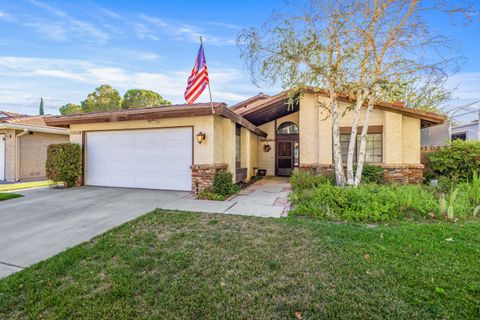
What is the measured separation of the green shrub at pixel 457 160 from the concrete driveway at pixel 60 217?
10.1 meters

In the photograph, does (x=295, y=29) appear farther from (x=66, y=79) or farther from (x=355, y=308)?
(x=66, y=79)

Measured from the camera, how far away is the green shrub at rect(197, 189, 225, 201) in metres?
7.31

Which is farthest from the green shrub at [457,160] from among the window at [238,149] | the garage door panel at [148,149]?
the garage door panel at [148,149]

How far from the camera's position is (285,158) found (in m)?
14.9

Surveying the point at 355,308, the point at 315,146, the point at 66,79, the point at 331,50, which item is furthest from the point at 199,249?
the point at 66,79

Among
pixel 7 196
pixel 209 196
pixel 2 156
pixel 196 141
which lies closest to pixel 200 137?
pixel 196 141

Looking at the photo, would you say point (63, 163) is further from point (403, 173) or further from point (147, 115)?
point (403, 173)

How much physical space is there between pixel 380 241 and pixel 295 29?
6.71 metres

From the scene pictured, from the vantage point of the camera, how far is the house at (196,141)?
819 centimetres

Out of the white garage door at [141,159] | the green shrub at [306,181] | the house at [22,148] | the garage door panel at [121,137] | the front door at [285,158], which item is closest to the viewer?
the green shrub at [306,181]

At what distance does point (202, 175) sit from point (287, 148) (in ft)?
27.0

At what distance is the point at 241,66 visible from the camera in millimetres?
8297

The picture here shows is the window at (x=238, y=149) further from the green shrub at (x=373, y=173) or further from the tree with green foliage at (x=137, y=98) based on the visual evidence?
the tree with green foliage at (x=137, y=98)

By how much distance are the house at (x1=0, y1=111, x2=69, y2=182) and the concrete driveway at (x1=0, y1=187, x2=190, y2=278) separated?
6.17 m
